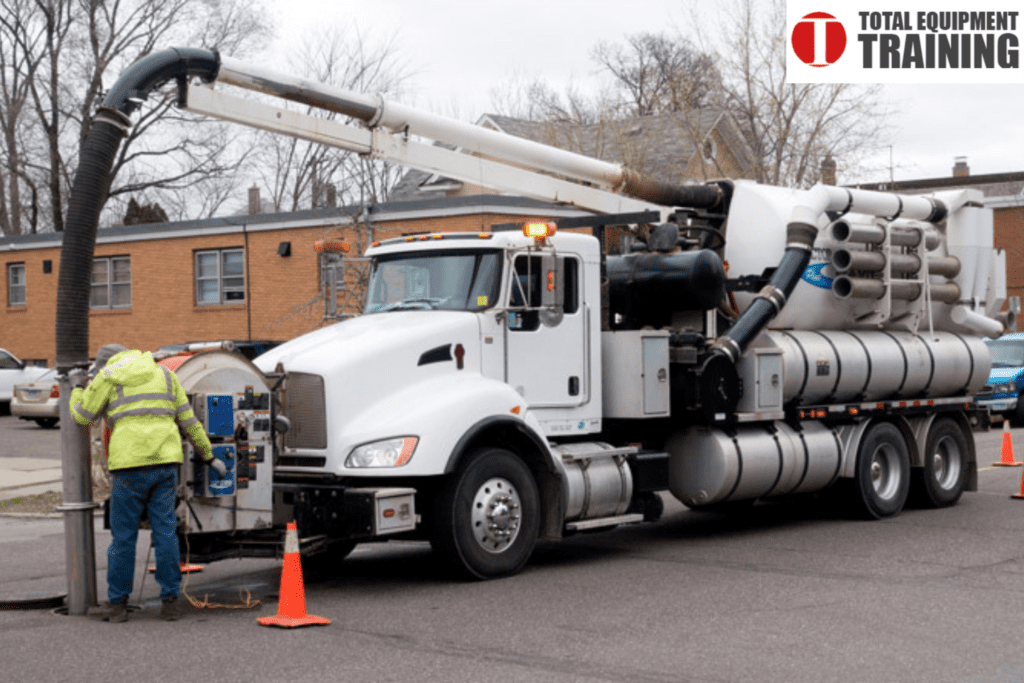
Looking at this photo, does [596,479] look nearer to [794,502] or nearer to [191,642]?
[191,642]

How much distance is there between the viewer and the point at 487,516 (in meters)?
10.5

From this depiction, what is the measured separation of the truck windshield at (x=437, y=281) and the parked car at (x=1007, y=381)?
1857 cm

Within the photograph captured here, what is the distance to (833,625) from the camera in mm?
8719

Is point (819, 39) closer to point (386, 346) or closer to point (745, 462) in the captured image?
point (745, 462)

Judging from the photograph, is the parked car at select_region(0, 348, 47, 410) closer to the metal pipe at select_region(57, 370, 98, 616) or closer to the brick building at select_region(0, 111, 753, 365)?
the brick building at select_region(0, 111, 753, 365)

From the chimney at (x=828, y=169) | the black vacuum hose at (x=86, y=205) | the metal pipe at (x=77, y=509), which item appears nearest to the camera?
the black vacuum hose at (x=86, y=205)

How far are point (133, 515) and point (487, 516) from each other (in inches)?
106

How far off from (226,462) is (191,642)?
4.95 feet

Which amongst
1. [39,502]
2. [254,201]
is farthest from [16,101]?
[39,502]

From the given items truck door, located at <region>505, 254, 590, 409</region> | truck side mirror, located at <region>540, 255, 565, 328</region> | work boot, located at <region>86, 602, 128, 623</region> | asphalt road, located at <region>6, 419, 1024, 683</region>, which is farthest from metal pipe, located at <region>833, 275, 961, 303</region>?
work boot, located at <region>86, 602, 128, 623</region>

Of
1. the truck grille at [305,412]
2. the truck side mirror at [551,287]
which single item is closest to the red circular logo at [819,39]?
the truck side mirror at [551,287]

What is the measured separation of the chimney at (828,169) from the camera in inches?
1181

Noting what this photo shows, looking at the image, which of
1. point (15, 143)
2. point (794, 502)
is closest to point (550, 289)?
point (794, 502)

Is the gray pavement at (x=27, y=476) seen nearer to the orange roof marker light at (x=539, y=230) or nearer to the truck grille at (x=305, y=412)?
the truck grille at (x=305, y=412)
